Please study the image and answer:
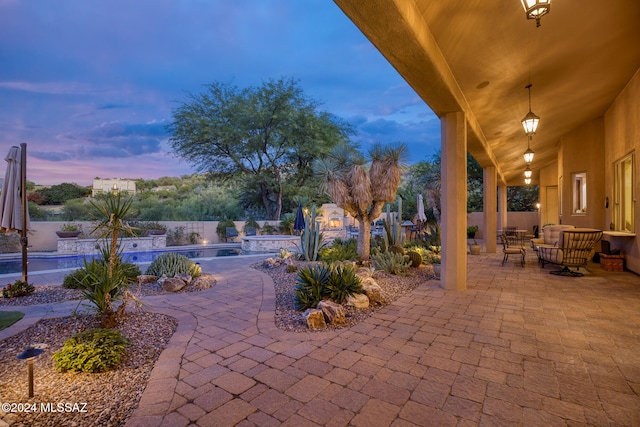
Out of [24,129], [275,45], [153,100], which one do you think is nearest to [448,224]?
[24,129]

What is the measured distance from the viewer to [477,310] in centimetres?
446

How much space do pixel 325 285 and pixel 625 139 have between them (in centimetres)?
849

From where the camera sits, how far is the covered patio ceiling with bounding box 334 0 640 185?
3.15 meters

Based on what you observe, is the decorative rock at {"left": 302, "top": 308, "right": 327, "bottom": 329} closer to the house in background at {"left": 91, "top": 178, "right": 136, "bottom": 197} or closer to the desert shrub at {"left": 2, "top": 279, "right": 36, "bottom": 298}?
the desert shrub at {"left": 2, "top": 279, "right": 36, "bottom": 298}

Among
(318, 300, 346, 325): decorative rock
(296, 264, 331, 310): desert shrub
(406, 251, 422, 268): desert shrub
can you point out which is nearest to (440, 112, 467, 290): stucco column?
(406, 251, 422, 268): desert shrub

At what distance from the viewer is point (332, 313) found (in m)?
3.84

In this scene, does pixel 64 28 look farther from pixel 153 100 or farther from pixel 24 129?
pixel 153 100

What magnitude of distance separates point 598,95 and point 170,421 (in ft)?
34.6

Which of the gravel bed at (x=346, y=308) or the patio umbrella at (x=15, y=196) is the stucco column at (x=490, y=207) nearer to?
the gravel bed at (x=346, y=308)

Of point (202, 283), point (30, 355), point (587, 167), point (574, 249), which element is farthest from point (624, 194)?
point (30, 355)

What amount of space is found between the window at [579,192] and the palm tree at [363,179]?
7.18 meters

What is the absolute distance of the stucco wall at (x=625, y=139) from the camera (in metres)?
6.65

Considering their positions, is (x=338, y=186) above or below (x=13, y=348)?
above

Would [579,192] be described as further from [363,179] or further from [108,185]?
[108,185]
